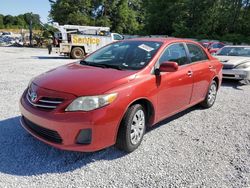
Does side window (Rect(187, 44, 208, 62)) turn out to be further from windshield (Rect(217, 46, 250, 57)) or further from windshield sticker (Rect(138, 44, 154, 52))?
windshield (Rect(217, 46, 250, 57))

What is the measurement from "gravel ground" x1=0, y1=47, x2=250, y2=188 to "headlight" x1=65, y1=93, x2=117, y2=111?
0.75m

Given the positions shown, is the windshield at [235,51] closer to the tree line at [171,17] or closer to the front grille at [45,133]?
the front grille at [45,133]

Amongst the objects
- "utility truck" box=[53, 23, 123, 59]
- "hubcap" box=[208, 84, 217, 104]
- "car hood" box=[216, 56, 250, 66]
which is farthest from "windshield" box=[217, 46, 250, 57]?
"utility truck" box=[53, 23, 123, 59]

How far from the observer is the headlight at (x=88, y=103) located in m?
2.93

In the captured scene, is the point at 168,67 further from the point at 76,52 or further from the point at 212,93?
the point at 76,52

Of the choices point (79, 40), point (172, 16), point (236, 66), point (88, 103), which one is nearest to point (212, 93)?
point (236, 66)

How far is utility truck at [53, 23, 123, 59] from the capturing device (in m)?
17.2

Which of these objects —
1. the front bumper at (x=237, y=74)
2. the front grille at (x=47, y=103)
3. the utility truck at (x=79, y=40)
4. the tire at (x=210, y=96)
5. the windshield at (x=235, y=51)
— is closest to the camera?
the front grille at (x=47, y=103)

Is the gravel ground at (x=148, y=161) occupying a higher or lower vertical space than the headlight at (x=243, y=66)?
lower

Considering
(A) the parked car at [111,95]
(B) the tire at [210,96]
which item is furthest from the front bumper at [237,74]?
(A) the parked car at [111,95]

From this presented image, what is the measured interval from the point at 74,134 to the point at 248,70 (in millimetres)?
7083

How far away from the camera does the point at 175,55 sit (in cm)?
436

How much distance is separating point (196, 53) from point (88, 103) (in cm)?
298

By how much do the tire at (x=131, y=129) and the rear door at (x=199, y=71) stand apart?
1649 millimetres
